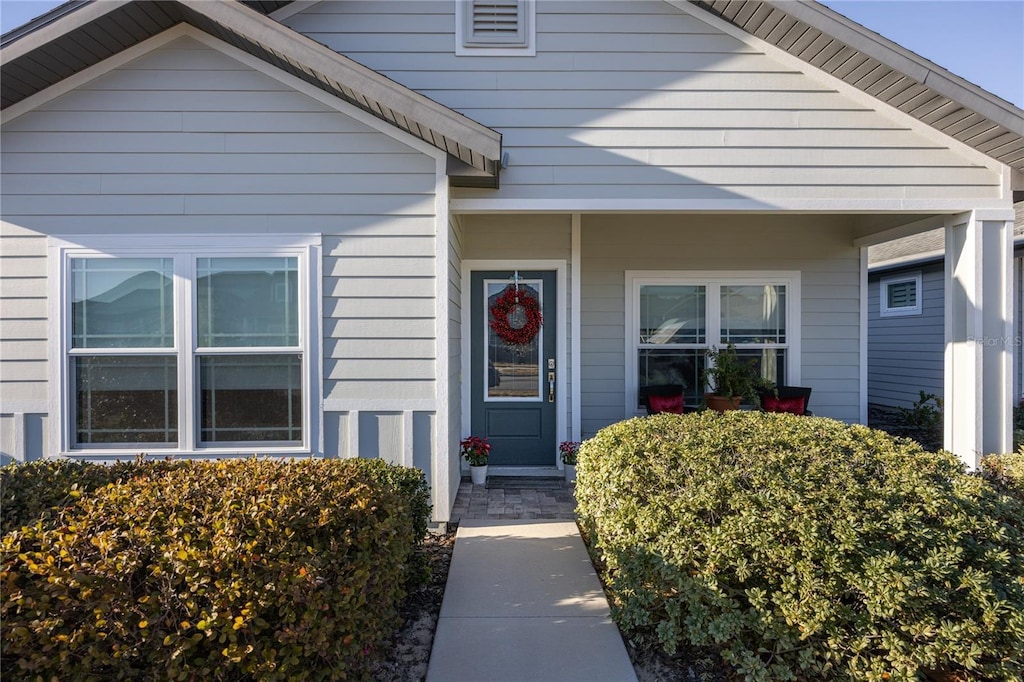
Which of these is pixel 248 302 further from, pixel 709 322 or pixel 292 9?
pixel 709 322

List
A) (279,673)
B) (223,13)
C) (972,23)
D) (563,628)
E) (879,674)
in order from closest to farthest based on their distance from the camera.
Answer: (279,673)
(879,674)
(563,628)
(223,13)
(972,23)

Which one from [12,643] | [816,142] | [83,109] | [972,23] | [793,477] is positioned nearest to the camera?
[12,643]

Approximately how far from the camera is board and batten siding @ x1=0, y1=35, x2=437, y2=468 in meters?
4.44

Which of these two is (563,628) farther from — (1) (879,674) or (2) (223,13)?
(2) (223,13)

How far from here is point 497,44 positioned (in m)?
4.99

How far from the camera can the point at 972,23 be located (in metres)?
6.40

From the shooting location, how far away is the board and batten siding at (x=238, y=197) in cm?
444

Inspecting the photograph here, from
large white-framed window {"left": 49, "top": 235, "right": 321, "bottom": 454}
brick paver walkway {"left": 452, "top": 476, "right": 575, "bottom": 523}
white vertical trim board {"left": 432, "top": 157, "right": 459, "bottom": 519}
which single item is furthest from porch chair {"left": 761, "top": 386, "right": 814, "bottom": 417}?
large white-framed window {"left": 49, "top": 235, "right": 321, "bottom": 454}

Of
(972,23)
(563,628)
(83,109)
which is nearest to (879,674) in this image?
(563,628)

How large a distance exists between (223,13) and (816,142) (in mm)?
4691

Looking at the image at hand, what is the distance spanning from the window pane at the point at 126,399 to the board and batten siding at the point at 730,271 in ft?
13.2

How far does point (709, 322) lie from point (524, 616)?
171 inches

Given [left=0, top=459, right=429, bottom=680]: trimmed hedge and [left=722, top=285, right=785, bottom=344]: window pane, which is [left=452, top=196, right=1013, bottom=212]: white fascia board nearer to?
[left=722, top=285, right=785, bottom=344]: window pane

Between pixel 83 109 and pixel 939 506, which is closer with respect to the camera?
pixel 939 506
